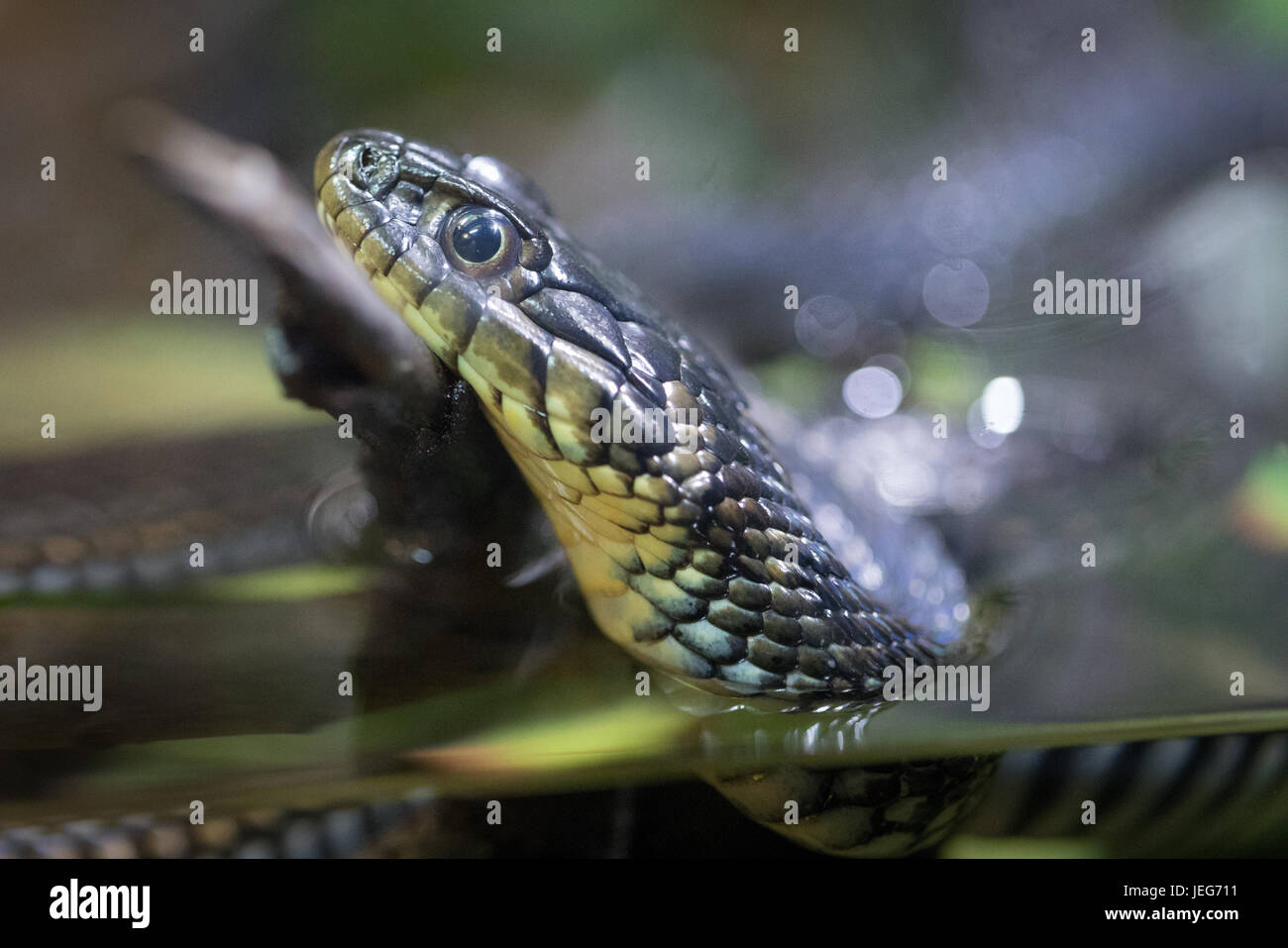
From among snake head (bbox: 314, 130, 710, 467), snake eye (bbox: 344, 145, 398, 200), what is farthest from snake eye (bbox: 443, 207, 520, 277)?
snake eye (bbox: 344, 145, 398, 200)

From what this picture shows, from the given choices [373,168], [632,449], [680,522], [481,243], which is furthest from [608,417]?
Result: [373,168]

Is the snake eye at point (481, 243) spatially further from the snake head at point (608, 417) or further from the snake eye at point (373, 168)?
the snake eye at point (373, 168)

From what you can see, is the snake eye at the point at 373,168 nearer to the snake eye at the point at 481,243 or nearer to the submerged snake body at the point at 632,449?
the submerged snake body at the point at 632,449

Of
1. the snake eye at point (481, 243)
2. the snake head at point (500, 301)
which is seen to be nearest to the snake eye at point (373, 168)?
the snake head at point (500, 301)

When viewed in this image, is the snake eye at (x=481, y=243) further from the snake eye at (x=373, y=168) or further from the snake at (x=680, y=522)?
the snake eye at (x=373, y=168)

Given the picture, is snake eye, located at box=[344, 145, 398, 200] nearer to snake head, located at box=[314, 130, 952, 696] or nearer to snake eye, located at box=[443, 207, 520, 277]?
snake head, located at box=[314, 130, 952, 696]

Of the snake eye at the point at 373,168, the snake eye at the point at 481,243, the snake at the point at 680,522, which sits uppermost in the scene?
the snake eye at the point at 373,168

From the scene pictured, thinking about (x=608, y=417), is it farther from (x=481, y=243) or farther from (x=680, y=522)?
(x=481, y=243)

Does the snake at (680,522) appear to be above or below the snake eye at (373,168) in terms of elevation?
below
